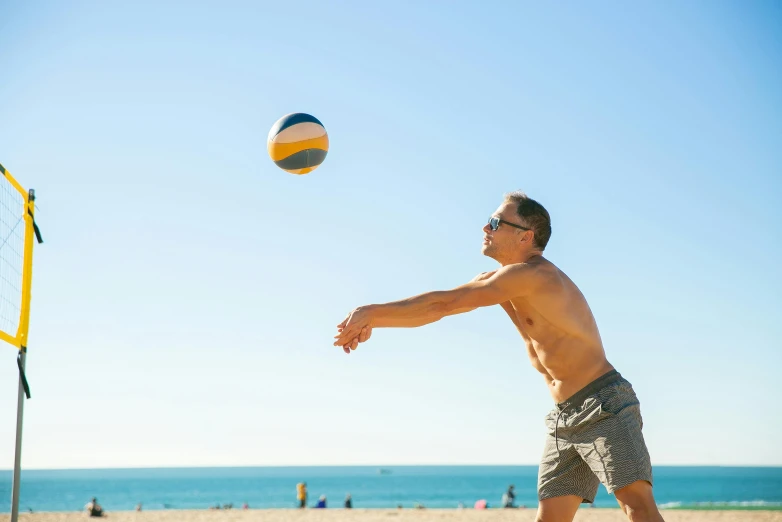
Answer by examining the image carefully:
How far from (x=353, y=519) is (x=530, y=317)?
40.9ft

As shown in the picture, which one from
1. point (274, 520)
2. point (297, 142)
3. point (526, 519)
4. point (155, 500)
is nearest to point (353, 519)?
point (274, 520)

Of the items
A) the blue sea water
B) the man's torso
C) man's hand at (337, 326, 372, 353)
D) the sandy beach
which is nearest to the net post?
man's hand at (337, 326, 372, 353)

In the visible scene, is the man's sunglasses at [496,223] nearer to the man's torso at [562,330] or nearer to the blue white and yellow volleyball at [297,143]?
the man's torso at [562,330]

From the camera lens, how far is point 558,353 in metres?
4.02

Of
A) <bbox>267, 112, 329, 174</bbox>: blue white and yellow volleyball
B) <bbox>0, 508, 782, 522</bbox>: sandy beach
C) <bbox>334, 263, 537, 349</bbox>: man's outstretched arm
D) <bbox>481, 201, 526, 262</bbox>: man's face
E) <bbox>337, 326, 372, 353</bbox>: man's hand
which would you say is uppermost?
<bbox>267, 112, 329, 174</bbox>: blue white and yellow volleyball

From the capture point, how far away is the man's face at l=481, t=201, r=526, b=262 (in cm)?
424

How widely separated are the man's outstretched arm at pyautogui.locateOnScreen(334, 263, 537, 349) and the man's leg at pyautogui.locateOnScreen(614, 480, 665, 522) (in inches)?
40.5

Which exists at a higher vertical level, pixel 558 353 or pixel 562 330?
pixel 562 330

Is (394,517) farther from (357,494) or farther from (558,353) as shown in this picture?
(357,494)

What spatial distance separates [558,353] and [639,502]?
80 centimetres

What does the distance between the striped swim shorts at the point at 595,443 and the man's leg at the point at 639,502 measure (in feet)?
0.11

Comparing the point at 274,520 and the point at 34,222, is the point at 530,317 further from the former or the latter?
the point at 274,520

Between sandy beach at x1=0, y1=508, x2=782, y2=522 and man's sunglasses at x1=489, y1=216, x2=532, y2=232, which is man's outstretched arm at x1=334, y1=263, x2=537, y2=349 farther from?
sandy beach at x1=0, y1=508, x2=782, y2=522

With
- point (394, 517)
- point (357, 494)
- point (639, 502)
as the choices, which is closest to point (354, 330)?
point (639, 502)
